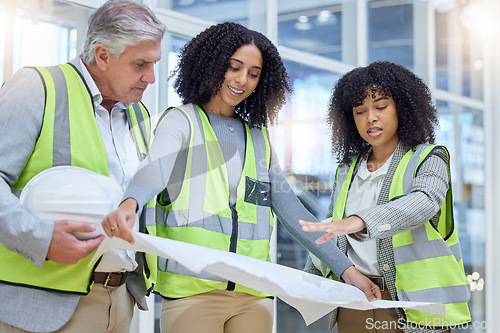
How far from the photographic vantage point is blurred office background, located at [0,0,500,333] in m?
2.59

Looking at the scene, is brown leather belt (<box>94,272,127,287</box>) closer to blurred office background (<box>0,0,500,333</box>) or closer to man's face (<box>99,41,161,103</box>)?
man's face (<box>99,41,161,103</box>)

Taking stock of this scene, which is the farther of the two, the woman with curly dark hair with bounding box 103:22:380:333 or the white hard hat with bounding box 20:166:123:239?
the woman with curly dark hair with bounding box 103:22:380:333

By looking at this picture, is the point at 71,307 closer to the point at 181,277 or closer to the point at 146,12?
the point at 181,277

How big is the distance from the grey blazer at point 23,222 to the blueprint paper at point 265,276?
165mm

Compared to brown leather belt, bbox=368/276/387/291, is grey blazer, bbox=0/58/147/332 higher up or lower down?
higher up

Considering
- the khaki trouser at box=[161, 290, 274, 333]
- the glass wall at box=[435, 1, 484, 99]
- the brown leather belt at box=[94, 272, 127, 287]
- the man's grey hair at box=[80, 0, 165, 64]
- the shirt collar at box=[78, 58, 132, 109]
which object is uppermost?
the glass wall at box=[435, 1, 484, 99]

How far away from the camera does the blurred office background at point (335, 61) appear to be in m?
2.59

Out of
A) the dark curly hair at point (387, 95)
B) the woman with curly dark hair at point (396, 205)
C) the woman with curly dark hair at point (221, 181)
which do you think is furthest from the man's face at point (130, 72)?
the dark curly hair at point (387, 95)

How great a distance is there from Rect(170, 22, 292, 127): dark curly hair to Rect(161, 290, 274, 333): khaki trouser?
1.88 ft

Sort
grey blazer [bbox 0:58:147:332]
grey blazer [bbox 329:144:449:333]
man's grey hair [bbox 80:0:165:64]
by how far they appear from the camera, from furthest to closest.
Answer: grey blazer [bbox 329:144:449:333] → man's grey hair [bbox 80:0:165:64] → grey blazer [bbox 0:58:147:332]

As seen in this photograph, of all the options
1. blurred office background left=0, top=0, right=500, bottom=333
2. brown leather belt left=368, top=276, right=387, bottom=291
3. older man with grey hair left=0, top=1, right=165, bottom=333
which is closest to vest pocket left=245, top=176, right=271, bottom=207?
older man with grey hair left=0, top=1, right=165, bottom=333

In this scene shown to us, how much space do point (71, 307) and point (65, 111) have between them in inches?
19.8

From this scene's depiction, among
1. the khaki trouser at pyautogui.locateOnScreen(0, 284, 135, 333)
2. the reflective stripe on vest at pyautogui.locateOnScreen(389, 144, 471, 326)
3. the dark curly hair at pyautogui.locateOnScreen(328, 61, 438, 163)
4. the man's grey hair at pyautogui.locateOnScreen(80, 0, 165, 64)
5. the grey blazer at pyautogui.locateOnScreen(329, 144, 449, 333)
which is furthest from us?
the dark curly hair at pyautogui.locateOnScreen(328, 61, 438, 163)

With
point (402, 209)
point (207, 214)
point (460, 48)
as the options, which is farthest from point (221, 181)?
point (460, 48)
